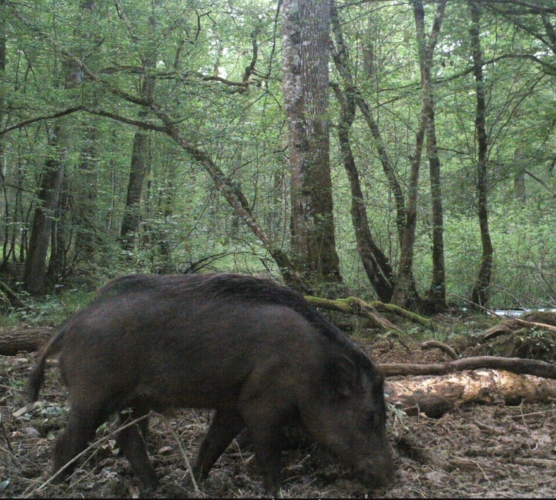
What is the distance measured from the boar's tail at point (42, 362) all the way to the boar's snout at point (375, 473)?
2068 mm

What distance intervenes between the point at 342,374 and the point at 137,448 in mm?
1424

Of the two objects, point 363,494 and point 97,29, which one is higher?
point 97,29

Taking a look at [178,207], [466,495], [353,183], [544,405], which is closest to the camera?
[466,495]

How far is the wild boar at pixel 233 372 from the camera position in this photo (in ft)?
11.5

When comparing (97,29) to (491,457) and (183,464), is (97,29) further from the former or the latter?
(491,457)

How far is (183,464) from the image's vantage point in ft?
13.6

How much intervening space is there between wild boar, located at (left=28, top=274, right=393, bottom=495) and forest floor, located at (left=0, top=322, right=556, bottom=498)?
8.7 inches

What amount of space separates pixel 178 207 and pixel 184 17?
470 centimetres

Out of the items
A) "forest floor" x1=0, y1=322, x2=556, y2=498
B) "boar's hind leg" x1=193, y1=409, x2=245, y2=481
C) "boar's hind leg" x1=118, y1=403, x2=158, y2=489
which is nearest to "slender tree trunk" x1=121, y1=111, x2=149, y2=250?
"forest floor" x1=0, y1=322, x2=556, y2=498

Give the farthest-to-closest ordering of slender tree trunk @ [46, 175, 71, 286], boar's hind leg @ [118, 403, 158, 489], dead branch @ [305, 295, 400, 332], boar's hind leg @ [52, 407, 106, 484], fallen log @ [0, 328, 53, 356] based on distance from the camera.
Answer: slender tree trunk @ [46, 175, 71, 286] < dead branch @ [305, 295, 400, 332] < fallen log @ [0, 328, 53, 356] < boar's hind leg @ [118, 403, 158, 489] < boar's hind leg @ [52, 407, 106, 484]

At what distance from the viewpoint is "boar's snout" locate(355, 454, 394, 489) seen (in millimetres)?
3570

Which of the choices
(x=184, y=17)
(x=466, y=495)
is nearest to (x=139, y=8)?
(x=184, y=17)

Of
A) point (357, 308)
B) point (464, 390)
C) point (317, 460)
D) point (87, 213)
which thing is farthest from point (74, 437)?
point (87, 213)

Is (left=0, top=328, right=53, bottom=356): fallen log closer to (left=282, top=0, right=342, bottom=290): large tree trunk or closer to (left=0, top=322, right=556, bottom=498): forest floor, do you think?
(left=0, top=322, right=556, bottom=498): forest floor
